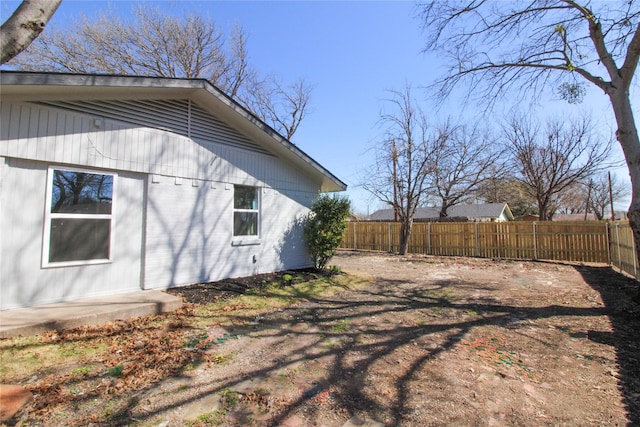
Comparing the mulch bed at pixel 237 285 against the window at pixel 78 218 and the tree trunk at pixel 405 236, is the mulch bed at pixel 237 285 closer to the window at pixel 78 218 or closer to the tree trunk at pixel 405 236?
the window at pixel 78 218

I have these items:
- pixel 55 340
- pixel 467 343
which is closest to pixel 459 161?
pixel 467 343

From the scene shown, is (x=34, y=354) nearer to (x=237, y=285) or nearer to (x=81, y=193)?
(x=81, y=193)

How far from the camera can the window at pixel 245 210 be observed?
8.12 m

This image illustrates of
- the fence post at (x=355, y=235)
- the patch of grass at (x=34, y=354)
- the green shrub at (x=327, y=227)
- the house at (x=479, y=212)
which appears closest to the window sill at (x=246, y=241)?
the green shrub at (x=327, y=227)

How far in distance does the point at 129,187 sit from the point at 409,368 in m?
5.84

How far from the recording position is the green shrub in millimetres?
9336

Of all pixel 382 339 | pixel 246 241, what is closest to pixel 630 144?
pixel 382 339

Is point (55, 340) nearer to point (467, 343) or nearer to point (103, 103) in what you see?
point (103, 103)

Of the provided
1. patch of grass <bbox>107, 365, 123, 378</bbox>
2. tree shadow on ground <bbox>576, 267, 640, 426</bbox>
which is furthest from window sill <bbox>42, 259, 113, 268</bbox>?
tree shadow on ground <bbox>576, 267, 640, 426</bbox>

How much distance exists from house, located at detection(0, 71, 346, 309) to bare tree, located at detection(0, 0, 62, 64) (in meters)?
1.86

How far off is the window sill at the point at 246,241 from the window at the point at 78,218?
2744mm

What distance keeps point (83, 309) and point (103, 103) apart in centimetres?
366

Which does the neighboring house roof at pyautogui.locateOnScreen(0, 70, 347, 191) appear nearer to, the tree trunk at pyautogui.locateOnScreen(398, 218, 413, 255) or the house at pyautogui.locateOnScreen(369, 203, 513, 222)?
the tree trunk at pyautogui.locateOnScreen(398, 218, 413, 255)

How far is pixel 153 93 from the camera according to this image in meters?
6.39
